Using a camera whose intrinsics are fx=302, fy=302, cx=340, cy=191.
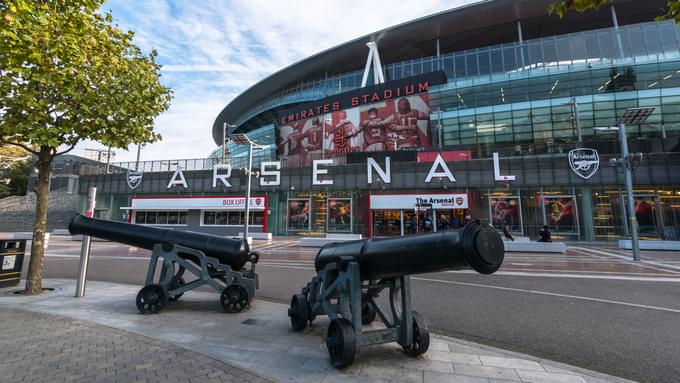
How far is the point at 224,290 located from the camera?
585 cm

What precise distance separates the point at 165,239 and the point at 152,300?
1137 mm

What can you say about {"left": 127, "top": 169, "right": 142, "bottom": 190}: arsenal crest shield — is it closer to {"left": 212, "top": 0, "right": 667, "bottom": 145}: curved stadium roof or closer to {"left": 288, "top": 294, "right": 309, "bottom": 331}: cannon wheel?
{"left": 212, "top": 0, "right": 667, "bottom": 145}: curved stadium roof

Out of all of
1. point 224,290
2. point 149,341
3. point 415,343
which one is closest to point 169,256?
point 224,290

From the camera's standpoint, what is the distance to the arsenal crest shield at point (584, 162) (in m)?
23.5

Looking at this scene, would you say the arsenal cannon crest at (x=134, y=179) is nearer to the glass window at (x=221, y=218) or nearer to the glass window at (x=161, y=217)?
the glass window at (x=161, y=217)

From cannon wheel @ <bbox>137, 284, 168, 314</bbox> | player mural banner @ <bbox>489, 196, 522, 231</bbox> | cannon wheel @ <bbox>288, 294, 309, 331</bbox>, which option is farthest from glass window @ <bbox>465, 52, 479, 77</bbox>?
cannon wheel @ <bbox>137, 284, 168, 314</bbox>

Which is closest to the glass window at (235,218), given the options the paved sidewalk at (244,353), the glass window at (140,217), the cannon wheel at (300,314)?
the glass window at (140,217)

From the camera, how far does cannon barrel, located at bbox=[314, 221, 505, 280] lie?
271cm

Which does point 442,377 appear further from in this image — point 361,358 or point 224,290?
point 224,290

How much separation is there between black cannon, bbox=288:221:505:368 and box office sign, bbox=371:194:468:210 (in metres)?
21.7

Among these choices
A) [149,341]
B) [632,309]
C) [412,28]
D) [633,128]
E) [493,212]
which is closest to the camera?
[149,341]

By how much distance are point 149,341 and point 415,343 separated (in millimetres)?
3656

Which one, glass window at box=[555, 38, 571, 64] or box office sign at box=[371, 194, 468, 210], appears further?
glass window at box=[555, 38, 571, 64]

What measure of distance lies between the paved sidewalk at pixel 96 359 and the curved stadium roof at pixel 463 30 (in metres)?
Answer: 45.2
